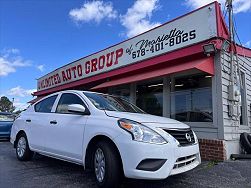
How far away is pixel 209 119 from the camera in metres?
7.30

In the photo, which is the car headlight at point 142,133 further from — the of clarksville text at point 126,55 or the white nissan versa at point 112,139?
the of clarksville text at point 126,55

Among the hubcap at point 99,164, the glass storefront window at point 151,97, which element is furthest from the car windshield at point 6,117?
the hubcap at point 99,164

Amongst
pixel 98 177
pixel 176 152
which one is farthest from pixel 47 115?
pixel 176 152

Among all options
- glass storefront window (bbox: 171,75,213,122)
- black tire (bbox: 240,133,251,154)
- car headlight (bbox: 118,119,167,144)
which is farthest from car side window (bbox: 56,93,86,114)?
black tire (bbox: 240,133,251,154)

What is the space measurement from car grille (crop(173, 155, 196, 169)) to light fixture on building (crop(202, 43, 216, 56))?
3449 millimetres

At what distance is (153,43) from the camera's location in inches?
355

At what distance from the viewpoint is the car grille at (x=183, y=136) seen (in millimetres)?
4227

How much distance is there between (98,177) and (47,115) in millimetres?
2234

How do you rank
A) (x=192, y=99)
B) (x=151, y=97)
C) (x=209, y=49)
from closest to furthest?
1. (x=209, y=49)
2. (x=192, y=99)
3. (x=151, y=97)

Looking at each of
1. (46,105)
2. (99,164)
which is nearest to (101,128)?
(99,164)

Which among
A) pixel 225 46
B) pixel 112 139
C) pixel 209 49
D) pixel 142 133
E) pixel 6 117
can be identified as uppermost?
pixel 225 46

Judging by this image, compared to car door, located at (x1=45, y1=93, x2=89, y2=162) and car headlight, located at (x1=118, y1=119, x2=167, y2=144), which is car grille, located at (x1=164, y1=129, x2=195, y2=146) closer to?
car headlight, located at (x1=118, y1=119, x2=167, y2=144)

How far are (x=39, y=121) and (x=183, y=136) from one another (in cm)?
327

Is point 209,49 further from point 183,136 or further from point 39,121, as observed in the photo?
point 39,121
